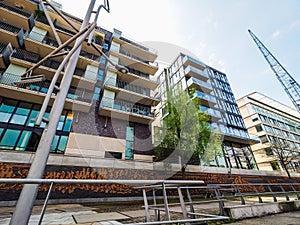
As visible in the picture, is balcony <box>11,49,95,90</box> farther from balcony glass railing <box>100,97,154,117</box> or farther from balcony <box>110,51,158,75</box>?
balcony <box>110,51,158,75</box>

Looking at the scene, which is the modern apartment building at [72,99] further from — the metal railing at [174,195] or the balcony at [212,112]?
the balcony at [212,112]

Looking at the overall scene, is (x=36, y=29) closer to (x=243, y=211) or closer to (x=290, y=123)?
(x=243, y=211)

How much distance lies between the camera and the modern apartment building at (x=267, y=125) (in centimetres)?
2782

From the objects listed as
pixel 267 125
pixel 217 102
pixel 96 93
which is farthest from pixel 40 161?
pixel 267 125

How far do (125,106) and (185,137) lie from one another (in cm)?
725

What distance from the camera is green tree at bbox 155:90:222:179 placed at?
1025 cm

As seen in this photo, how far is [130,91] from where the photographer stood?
15.1 m

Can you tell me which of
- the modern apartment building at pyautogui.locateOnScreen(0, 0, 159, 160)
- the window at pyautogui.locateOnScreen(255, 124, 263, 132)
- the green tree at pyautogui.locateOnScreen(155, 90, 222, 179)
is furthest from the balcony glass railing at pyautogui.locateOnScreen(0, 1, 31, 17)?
the window at pyautogui.locateOnScreen(255, 124, 263, 132)

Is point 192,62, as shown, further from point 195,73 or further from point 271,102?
point 271,102

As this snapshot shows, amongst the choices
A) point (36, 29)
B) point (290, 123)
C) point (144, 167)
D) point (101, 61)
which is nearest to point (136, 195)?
point (144, 167)

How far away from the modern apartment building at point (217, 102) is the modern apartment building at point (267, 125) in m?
8.43

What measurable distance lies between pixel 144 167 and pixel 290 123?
5122cm

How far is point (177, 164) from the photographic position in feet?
36.1

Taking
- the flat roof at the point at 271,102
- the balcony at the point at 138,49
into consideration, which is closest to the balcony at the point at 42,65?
the balcony at the point at 138,49
